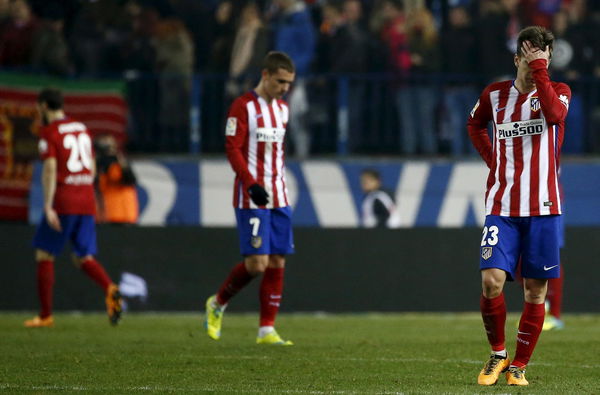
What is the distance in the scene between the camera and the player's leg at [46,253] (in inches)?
499

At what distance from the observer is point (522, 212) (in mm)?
7578

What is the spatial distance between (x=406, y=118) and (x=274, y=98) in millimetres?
6349

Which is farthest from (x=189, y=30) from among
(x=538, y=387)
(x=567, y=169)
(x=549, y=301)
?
(x=538, y=387)

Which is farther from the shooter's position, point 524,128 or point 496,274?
point 524,128

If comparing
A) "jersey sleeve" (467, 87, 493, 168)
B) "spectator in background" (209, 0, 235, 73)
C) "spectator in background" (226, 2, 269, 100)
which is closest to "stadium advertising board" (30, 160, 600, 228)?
"spectator in background" (226, 2, 269, 100)

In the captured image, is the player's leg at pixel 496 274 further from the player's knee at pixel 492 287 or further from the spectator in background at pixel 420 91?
the spectator in background at pixel 420 91

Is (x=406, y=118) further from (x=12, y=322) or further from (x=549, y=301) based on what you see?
(x=12, y=322)

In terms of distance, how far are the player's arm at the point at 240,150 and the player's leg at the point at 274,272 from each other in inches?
16.1

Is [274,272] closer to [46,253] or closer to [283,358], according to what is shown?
[283,358]

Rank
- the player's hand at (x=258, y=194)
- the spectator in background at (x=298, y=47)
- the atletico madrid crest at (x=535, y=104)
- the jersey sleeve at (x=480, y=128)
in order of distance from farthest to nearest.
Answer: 1. the spectator in background at (x=298, y=47)
2. the player's hand at (x=258, y=194)
3. the jersey sleeve at (x=480, y=128)
4. the atletico madrid crest at (x=535, y=104)

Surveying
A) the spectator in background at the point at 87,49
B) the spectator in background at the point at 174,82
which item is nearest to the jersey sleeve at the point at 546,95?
the spectator in background at the point at 174,82

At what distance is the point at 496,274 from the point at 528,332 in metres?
0.45

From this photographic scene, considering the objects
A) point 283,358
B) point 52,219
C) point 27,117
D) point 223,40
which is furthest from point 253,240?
point 223,40

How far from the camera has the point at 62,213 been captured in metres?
12.7
